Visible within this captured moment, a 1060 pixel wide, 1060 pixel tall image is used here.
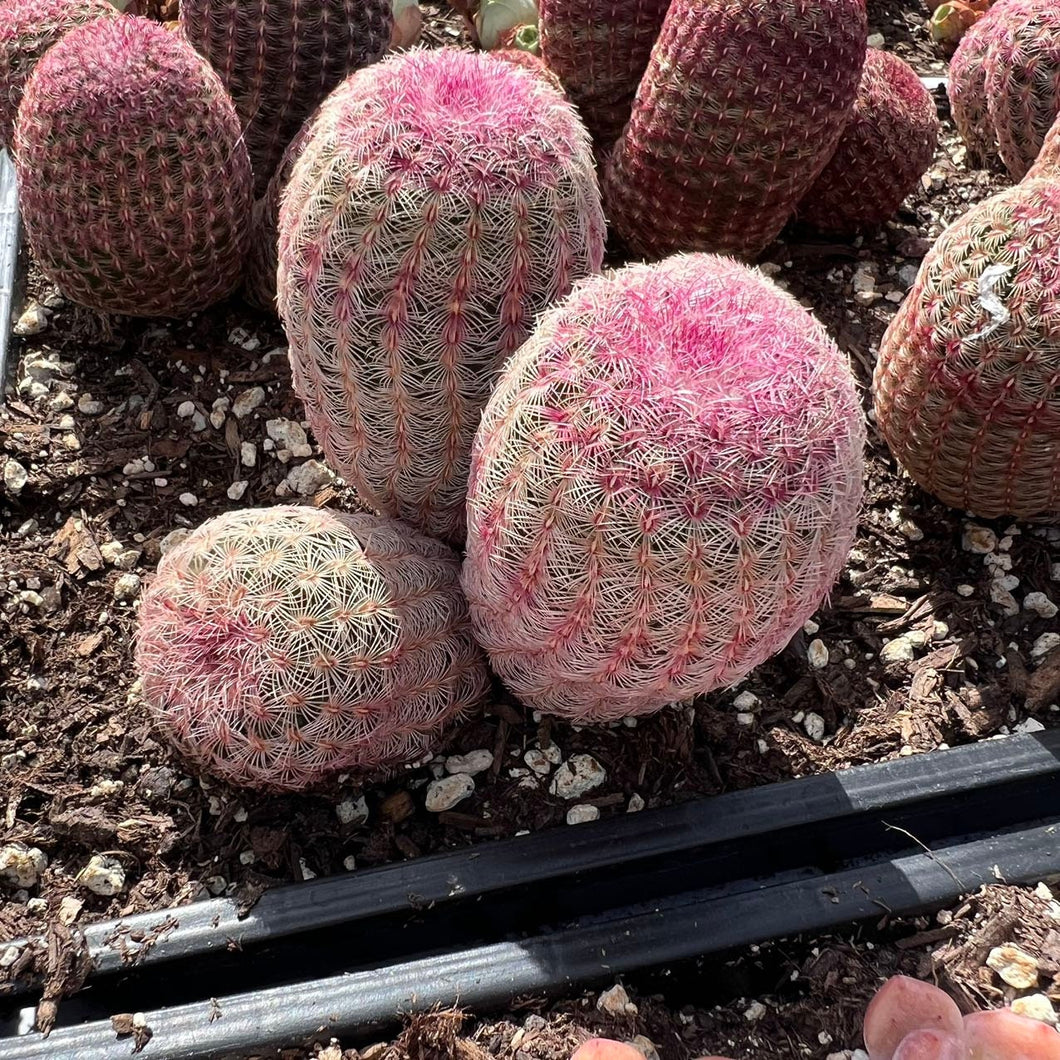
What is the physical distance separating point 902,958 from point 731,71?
1376 mm

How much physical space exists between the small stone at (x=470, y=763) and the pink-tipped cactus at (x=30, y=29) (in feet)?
5.11

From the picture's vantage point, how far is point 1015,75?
88.2 inches

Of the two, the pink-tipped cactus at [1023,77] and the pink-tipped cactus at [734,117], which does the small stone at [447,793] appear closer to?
the pink-tipped cactus at [734,117]

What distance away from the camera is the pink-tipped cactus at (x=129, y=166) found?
1.72 m

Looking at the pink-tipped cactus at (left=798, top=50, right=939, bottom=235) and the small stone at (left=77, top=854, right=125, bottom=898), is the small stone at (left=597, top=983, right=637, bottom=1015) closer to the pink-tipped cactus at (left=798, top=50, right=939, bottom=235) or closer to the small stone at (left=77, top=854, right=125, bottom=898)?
the small stone at (left=77, top=854, right=125, bottom=898)

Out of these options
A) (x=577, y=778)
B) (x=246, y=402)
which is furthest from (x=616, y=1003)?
(x=246, y=402)

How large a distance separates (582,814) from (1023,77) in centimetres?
180

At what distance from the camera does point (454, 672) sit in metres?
1.48

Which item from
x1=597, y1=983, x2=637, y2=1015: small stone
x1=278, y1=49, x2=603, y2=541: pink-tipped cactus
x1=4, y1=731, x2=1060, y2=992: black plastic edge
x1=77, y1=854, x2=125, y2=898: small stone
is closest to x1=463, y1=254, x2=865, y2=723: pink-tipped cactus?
x1=278, y1=49, x2=603, y2=541: pink-tipped cactus

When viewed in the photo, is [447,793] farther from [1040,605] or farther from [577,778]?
[1040,605]

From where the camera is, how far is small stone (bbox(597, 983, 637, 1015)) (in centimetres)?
140

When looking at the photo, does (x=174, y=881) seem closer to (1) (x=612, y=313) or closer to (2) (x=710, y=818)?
(2) (x=710, y=818)

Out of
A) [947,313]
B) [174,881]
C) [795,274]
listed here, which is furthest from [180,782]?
[795,274]

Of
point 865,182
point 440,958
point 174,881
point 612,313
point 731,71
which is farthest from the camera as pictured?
point 865,182
